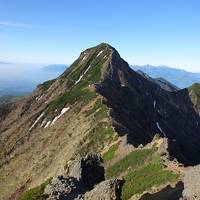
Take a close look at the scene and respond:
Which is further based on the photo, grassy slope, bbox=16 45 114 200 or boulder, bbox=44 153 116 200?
grassy slope, bbox=16 45 114 200

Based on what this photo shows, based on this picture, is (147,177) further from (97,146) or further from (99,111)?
(99,111)

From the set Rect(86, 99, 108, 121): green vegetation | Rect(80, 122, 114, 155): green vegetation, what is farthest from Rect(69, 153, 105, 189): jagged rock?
Rect(86, 99, 108, 121): green vegetation

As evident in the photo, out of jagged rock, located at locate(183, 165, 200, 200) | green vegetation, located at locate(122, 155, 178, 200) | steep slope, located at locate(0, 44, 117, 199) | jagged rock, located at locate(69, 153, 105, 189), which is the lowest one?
steep slope, located at locate(0, 44, 117, 199)

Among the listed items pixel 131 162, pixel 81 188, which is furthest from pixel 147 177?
pixel 81 188

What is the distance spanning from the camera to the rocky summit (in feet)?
159

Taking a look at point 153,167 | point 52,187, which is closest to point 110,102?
point 153,167

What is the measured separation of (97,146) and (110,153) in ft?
30.7

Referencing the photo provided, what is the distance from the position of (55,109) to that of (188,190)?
12190 centimetres

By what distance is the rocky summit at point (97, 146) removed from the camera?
48.4 meters

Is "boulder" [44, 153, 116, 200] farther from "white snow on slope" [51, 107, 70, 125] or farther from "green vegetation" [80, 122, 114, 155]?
"white snow on slope" [51, 107, 70, 125]

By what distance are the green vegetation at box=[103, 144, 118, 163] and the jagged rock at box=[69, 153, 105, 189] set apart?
129 feet

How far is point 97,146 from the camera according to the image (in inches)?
4031

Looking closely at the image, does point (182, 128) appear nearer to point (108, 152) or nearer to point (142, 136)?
point (142, 136)

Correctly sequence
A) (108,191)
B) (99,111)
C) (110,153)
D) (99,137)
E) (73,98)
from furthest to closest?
(73,98), (99,111), (99,137), (110,153), (108,191)
